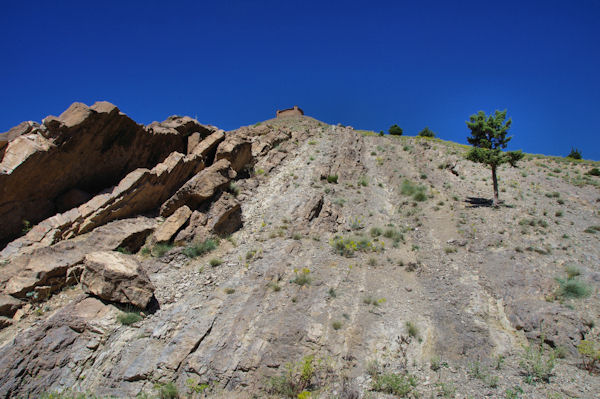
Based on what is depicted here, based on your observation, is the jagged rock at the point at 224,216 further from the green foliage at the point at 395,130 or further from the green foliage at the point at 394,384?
the green foliage at the point at 395,130

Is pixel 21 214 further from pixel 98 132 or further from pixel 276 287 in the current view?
pixel 276 287

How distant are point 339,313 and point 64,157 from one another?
12.9 metres

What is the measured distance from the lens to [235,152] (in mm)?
18703

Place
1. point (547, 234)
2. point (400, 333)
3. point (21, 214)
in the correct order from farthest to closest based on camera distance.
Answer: point (547, 234) → point (21, 214) → point (400, 333)

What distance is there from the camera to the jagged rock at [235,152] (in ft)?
59.7

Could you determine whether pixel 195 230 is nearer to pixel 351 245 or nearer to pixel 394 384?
pixel 351 245

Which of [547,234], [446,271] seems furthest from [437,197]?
[446,271]

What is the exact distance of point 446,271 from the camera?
12.1 meters

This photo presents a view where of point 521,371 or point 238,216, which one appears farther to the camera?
point 238,216

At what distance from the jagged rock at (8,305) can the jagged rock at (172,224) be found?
15.4 feet

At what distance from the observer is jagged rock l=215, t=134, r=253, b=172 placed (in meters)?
18.2

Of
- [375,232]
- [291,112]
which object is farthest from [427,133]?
[375,232]

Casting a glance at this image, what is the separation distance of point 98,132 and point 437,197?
19933mm

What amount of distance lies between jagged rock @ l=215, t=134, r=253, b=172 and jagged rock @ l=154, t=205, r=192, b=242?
18.1 feet
